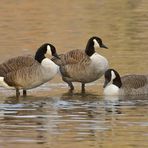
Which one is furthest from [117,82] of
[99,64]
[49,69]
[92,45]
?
[92,45]

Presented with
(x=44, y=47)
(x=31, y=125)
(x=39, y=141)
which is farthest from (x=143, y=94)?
(x=39, y=141)

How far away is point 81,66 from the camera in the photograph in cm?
1823

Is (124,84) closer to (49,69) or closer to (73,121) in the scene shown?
(49,69)

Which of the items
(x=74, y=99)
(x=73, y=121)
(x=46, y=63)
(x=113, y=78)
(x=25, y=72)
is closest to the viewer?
(x=73, y=121)

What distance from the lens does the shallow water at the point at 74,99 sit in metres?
12.6

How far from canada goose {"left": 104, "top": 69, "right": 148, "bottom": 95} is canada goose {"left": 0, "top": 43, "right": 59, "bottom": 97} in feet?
3.61

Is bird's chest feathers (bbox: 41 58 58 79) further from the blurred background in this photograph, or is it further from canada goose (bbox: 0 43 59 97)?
the blurred background

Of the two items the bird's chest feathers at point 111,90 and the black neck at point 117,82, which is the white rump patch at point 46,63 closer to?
the bird's chest feathers at point 111,90

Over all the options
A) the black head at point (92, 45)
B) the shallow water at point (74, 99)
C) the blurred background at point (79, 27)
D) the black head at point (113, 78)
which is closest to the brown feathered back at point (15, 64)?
Result: the shallow water at point (74, 99)

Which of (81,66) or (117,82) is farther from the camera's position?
(81,66)

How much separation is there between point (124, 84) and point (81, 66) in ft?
3.96

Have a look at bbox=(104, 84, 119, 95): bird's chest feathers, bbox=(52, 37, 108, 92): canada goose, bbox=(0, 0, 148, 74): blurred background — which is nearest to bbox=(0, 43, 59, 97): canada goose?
bbox=(52, 37, 108, 92): canada goose

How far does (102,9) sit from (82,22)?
536cm

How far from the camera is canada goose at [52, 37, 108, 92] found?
18109 millimetres
